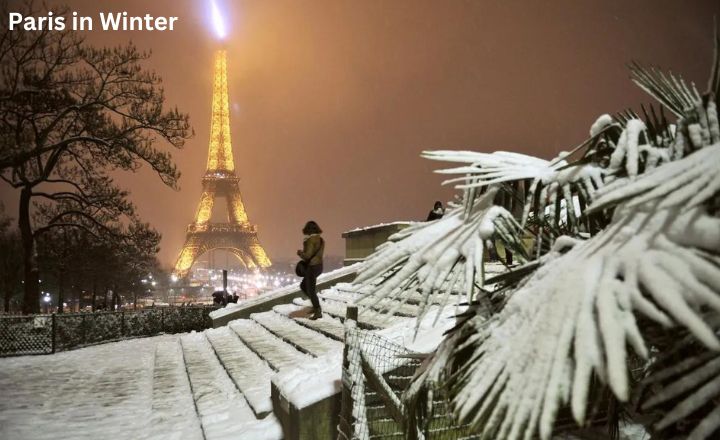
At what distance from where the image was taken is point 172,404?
6.07 m

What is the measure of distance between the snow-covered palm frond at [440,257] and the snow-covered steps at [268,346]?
3984 millimetres

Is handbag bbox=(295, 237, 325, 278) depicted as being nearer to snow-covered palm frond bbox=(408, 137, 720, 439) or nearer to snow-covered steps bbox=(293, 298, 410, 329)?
snow-covered steps bbox=(293, 298, 410, 329)

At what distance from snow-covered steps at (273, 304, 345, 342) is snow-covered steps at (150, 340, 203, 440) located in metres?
2.08

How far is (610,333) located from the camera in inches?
34.6

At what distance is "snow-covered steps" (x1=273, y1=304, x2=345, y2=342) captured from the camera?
24.4ft

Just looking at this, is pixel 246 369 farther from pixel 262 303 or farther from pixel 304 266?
pixel 262 303

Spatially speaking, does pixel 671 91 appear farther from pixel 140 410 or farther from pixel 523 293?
pixel 140 410

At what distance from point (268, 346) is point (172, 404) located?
2092 millimetres

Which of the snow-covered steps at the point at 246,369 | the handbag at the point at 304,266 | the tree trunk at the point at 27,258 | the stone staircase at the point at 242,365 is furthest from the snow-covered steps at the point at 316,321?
the tree trunk at the point at 27,258

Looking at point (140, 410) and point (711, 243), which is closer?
point (711, 243)

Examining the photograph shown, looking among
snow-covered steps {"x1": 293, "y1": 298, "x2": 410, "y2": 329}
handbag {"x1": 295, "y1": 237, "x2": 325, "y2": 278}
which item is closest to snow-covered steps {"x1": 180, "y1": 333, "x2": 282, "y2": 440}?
snow-covered steps {"x1": 293, "y1": 298, "x2": 410, "y2": 329}

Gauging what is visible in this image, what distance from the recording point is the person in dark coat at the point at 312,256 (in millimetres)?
9062

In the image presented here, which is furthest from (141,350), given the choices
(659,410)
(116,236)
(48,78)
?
(659,410)

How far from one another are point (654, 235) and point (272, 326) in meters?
9.09
